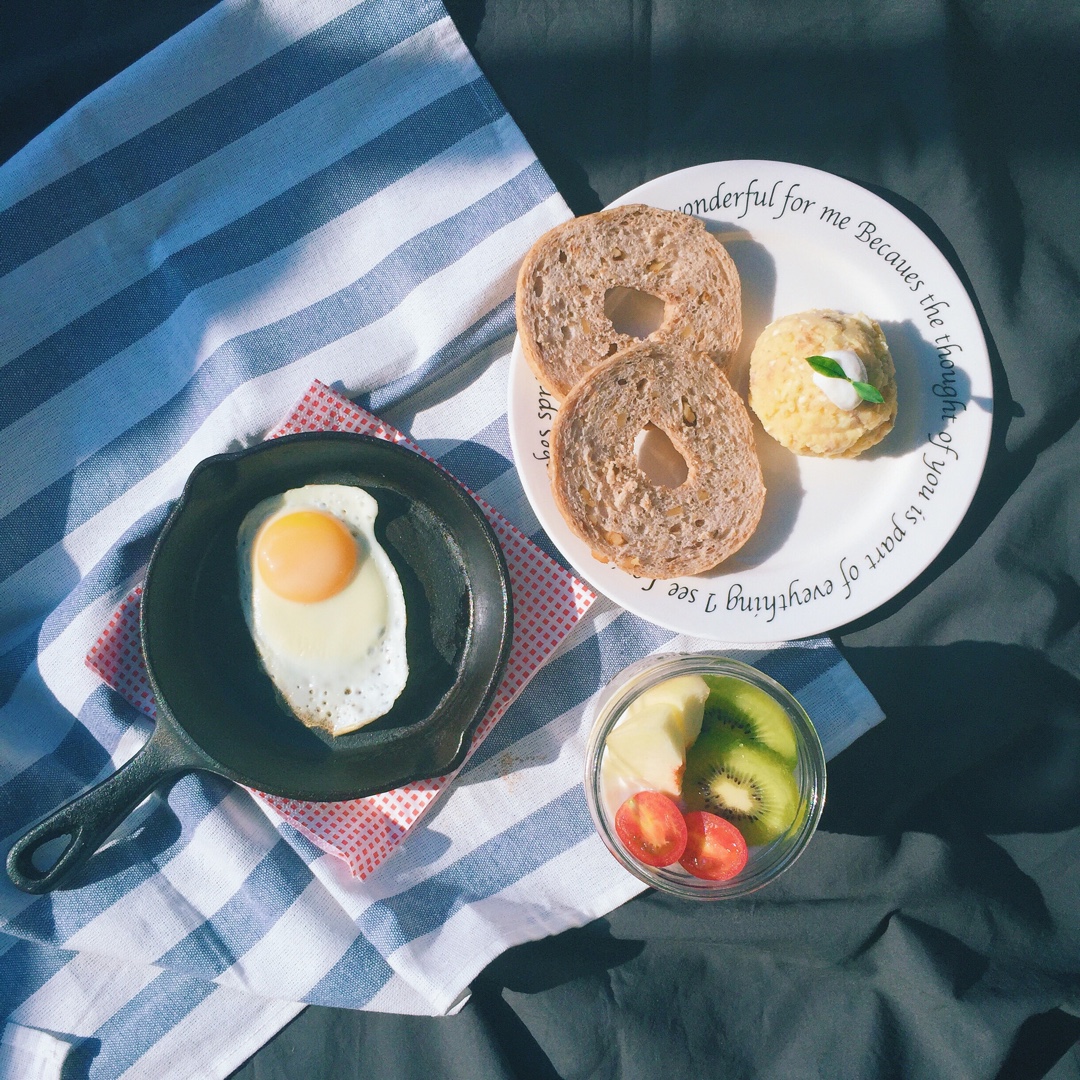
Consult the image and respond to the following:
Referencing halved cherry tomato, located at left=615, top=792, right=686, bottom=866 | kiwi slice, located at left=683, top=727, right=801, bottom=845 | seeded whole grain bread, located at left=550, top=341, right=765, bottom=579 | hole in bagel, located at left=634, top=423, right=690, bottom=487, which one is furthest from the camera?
hole in bagel, located at left=634, top=423, right=690, bottom=487

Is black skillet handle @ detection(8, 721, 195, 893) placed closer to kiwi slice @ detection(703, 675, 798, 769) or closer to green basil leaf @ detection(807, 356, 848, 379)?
kiwi slice @ detection(703, 675, 798, 769)

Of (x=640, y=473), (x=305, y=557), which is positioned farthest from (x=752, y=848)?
(x=305, y=557)

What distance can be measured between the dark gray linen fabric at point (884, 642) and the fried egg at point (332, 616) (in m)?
0.80

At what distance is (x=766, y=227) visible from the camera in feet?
6.68

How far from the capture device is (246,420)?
6.82 feet

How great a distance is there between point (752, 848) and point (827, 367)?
39.9 inches

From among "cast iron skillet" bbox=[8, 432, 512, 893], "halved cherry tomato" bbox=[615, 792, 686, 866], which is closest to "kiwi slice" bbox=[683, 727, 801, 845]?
"halved cherry tomato" bbox=[615, 792, 686, 866]

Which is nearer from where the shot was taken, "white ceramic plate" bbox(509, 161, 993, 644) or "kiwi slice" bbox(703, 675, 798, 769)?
"kiwi slice" bbox(703, 675, 798, 769)

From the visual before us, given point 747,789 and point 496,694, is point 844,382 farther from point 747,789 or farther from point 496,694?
point 496,694

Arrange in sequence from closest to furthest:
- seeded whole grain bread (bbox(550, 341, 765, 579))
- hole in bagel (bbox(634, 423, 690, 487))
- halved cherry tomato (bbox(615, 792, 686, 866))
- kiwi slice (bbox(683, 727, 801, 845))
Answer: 1. halved cherry tomato (bbox(615, 792, 686, 866))
2. kiwi slice (bbox(683, 727, 801, 845))
3. seeded whole grain bread (bbox(550, 341, 765, 579))
4. hole in bagel (bbox(634, 423, 690, 487))

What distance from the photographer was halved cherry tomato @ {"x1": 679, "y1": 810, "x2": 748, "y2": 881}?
5.75 ft

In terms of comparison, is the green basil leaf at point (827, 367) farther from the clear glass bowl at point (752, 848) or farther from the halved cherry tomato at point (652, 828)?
the halved cherry tomato at point (652, 828)

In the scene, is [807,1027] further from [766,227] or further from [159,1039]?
[766,227]

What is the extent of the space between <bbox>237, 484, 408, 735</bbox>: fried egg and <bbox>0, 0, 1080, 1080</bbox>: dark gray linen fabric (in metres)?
0.80
